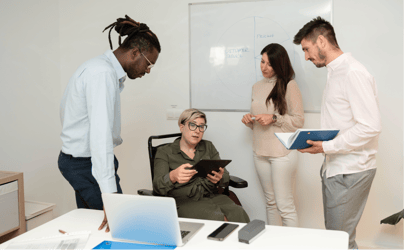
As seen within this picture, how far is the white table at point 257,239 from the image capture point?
4.03ft

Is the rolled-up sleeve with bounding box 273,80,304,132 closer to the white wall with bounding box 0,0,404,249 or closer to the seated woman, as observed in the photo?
the white wall with bounding box 0,0,404,249

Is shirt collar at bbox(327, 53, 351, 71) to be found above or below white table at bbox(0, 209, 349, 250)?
above

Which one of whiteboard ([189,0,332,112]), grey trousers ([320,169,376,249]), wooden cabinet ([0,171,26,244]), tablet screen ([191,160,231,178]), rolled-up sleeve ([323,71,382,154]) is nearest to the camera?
rolled-up sleeve ([323,71,382,154])

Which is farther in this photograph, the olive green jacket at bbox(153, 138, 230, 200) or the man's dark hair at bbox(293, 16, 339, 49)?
the olive green jacket at bbox(153, 138, 230, 200)

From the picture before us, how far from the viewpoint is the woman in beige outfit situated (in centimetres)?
247

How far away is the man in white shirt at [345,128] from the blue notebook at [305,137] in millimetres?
30

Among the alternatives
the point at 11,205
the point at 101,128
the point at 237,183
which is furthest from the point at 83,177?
the point at 237,183

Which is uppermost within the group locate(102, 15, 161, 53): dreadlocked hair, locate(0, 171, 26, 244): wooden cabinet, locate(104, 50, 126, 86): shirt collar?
locate(102, 15, 161, 53): dreadlocked hair

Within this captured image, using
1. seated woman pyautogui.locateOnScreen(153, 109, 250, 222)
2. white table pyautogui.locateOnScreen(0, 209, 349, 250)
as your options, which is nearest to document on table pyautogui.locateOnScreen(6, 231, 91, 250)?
white table pyautogui.locateOnScreen(0, 209, 349, 250)

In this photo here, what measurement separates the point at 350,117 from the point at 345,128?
0.06 m

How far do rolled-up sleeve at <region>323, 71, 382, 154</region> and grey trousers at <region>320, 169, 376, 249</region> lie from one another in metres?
0.17

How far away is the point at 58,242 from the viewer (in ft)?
4.23

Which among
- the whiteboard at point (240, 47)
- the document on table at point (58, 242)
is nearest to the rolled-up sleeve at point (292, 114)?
the whiteboard at point (240, 47)

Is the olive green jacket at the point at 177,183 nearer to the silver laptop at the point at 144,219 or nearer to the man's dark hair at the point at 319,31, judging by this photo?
the silver laptop at the point at 144,219
